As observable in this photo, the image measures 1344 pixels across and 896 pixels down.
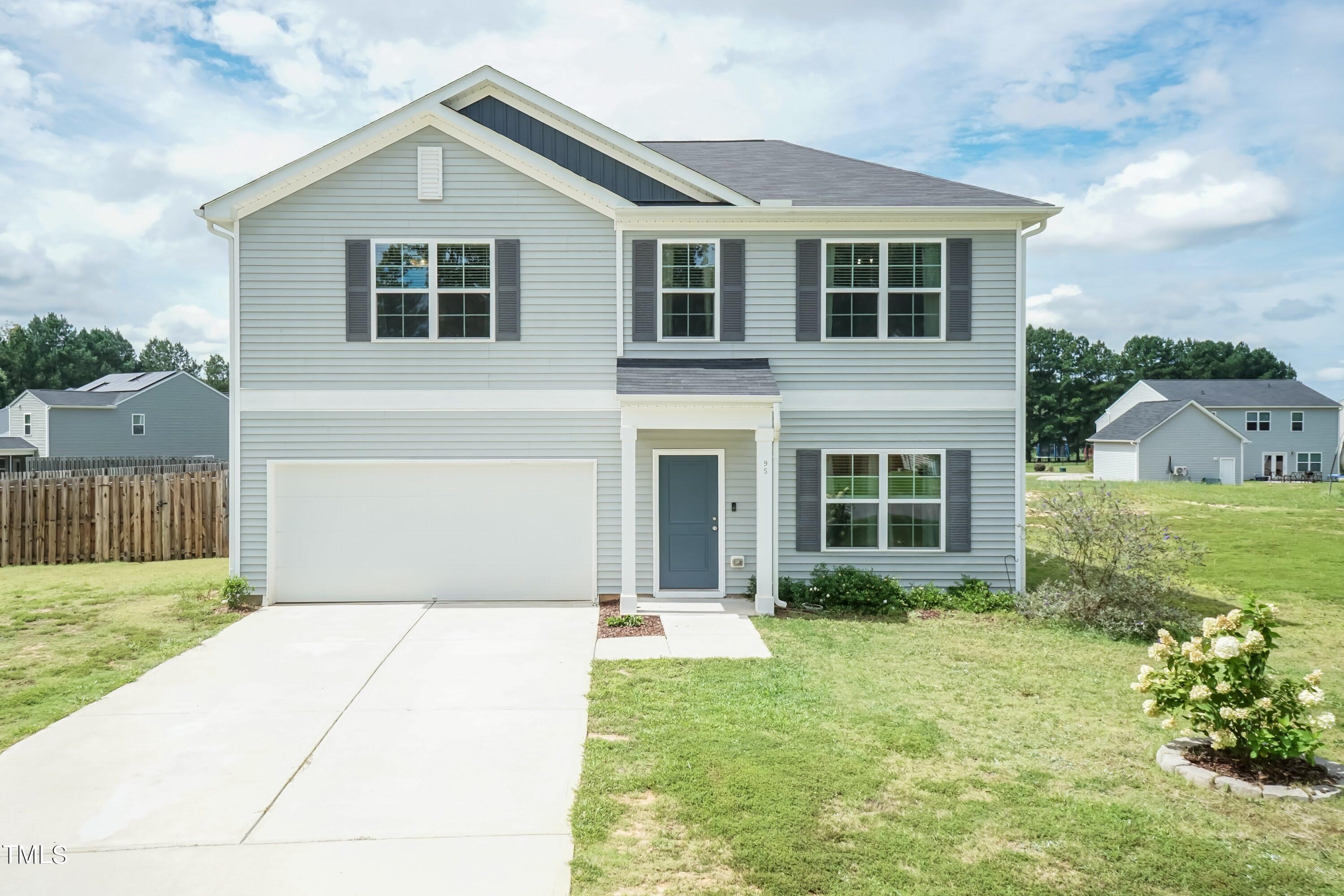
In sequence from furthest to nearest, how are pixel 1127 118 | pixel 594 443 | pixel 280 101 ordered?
pixel 1127 118 → pixel 280 101 → pixel 594 443

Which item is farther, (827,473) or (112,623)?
(827,473)

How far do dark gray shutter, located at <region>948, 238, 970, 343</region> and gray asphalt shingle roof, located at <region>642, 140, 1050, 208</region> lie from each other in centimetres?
61

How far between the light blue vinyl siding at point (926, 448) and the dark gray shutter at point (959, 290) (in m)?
1.20

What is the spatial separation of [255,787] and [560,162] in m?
9.16

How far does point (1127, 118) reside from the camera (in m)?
16.1

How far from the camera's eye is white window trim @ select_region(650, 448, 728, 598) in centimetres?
1108

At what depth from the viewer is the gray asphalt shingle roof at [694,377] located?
33.9 ft

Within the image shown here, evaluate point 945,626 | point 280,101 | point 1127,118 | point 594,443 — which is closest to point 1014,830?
point 945,626

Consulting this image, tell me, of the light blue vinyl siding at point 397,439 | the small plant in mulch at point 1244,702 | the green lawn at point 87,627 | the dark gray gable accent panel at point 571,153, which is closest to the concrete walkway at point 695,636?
the light blue vinyl siding at point 397,439

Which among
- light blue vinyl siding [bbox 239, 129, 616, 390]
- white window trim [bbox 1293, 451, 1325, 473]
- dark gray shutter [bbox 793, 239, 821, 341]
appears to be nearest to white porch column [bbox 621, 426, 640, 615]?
light blue vinyl siding [bbox 239, 129, 616, 390]

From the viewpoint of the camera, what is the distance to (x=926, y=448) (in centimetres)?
1111

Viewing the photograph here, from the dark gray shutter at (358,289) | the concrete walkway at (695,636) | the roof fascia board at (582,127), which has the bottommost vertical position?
the concrete walkway at (695,636)

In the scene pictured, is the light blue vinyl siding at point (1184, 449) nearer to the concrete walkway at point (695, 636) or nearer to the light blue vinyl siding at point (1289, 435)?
the light blue vinyl siding at point (1289, 435)

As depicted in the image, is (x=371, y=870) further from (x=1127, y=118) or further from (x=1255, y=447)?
(x=1255, y=447)
